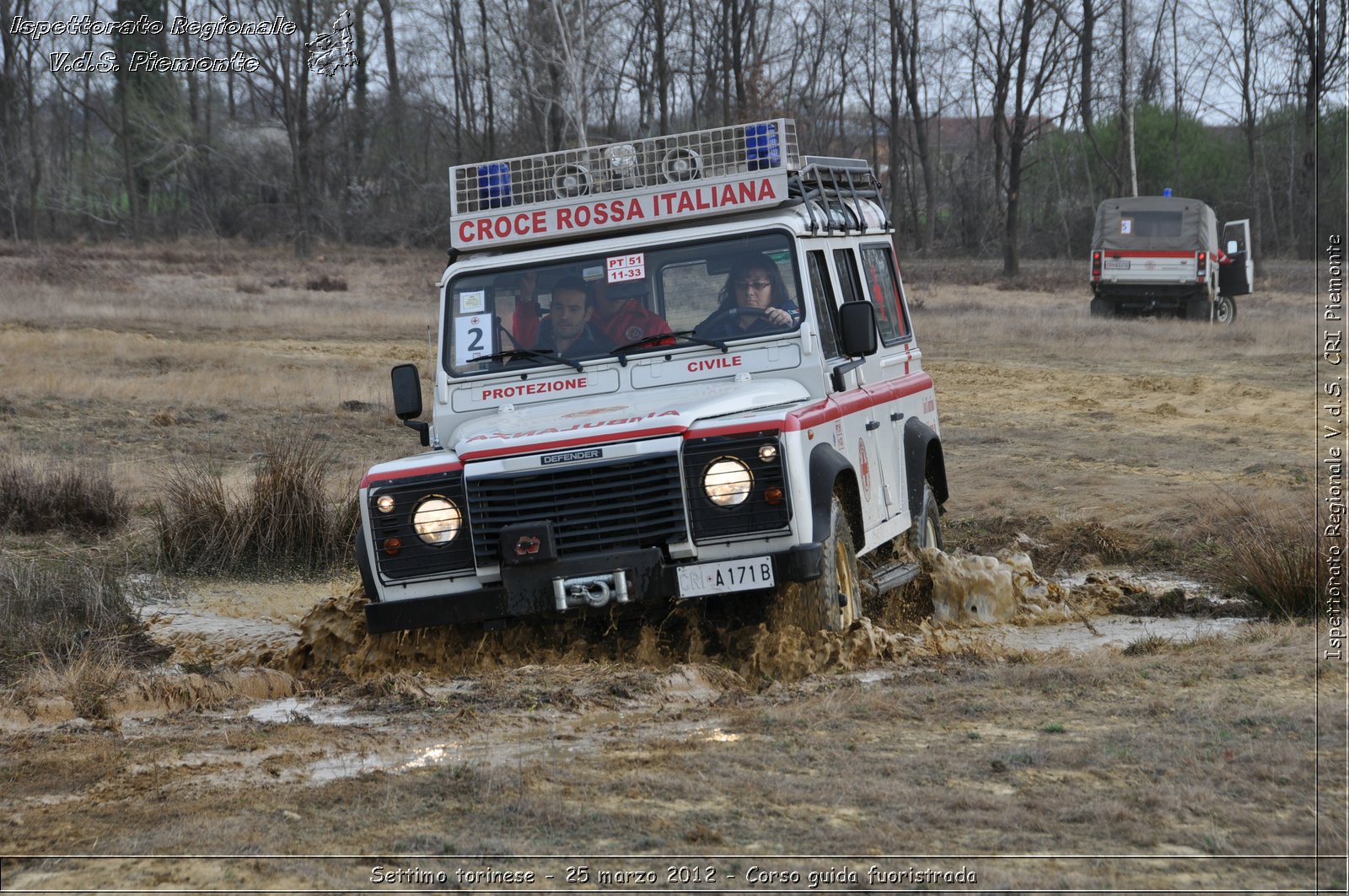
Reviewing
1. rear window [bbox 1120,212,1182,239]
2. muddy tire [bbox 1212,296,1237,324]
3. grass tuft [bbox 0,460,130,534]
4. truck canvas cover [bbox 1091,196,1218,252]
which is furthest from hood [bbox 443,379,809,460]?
muddy tire [bbox 1212,296,1237,324]

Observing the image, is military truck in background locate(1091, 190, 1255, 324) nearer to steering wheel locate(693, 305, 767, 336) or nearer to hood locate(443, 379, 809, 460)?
steering wheel locate(693, 305, 767, 336)

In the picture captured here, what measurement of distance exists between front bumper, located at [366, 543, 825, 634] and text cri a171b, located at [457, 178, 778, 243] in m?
2.16

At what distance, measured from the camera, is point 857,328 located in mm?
7199

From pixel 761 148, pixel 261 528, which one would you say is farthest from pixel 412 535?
pixel 261 528

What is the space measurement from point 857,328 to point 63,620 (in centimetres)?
463

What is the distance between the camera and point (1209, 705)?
540cm

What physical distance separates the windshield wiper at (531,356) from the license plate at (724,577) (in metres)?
1.56

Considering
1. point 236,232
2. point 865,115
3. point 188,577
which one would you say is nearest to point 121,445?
point 188,577

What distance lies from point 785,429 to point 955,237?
190 ft

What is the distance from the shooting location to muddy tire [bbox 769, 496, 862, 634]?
6441 mm

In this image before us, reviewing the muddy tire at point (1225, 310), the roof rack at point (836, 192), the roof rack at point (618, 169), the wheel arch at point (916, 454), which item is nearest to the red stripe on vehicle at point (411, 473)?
the roof rack at point (618, 169)

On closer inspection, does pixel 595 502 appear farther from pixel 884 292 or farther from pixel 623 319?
pixel 884 292

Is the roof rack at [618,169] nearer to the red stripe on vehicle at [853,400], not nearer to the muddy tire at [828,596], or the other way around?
the red stripe on vehicle at [853,400]

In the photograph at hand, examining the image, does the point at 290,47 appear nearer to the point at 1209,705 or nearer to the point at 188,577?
the point at 188,577
